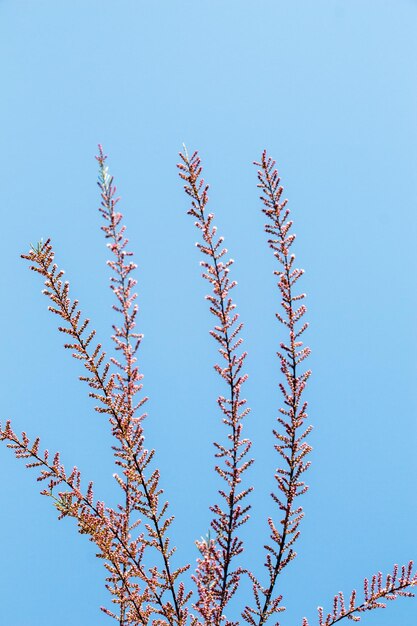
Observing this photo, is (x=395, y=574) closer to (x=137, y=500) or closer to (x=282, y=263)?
(x=137, y=500)

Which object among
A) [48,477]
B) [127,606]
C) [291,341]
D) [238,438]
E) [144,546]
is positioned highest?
[291,341]

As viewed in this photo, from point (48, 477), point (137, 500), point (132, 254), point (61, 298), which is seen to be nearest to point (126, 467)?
point (137, 500)

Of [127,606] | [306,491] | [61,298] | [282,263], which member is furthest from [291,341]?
[127,606]

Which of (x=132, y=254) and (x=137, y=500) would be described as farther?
(x=132, y=254)

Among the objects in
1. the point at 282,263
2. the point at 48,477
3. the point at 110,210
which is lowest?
the point at 48,477

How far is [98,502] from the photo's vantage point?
426 cm

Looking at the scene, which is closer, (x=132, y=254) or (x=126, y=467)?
(x=126, y=467)

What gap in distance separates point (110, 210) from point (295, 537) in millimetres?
2864

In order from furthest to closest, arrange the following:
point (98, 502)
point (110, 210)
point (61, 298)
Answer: point (110, 210), point (98, 502), point (61, 298)

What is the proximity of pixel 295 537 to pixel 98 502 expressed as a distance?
1481mm

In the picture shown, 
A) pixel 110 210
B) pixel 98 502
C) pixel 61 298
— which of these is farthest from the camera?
pixel 110 210

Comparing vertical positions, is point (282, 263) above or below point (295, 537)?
above

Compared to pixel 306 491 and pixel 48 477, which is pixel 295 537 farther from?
pixel 48 477

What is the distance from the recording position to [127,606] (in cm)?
474
